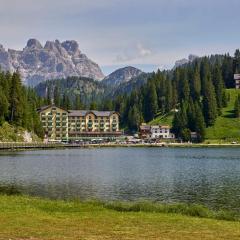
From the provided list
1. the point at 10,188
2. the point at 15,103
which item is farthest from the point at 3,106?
the point at 10,188

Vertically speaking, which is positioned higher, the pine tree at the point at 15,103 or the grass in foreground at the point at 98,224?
the pine tree at the point at 15,103

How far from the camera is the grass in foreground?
82.9 feet

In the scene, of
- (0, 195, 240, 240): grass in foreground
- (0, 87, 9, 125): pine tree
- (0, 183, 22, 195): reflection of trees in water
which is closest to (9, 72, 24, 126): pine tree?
(0, 87, 9, 125): pine tree

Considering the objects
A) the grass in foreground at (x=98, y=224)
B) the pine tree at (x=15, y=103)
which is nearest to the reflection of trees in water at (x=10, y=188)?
the grass in foreground at (x=98, y=224)

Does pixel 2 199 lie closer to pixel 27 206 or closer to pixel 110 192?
pixel 27 206

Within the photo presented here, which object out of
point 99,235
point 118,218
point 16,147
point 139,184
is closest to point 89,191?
point 139,184

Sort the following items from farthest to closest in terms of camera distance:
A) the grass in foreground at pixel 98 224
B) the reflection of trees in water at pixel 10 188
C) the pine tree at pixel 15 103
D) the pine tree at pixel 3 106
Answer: the pine tree at pixel 15 103, the pine tree at pixel 3 106, the reflection of trees in water at pixel 10 188, the grass in foreground at pixel 98 224

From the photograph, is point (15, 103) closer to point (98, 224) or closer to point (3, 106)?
point (3, 106)

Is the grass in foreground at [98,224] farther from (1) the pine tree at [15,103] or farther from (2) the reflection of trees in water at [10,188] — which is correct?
(1) the pine tree at [15,103]

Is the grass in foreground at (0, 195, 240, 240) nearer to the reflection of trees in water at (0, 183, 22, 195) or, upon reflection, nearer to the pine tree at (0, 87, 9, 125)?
the reflection of trees in water at (0, 183, 22, 195)

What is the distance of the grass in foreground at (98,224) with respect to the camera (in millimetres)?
25266

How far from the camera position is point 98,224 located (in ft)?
95.5

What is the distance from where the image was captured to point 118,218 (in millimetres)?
32094

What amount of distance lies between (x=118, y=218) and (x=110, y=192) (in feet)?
93.6
